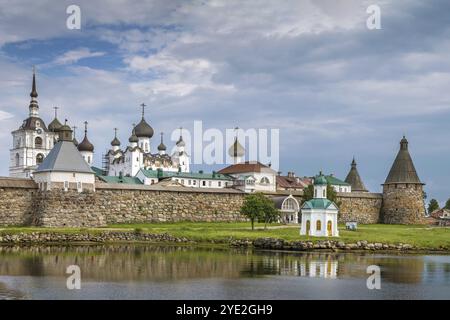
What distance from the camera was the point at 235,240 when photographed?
38.6 metres

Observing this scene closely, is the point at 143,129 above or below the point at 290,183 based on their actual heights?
above

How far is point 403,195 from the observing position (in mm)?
63188

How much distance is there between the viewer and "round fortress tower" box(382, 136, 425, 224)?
206 feet

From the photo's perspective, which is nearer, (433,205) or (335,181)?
(335,181)

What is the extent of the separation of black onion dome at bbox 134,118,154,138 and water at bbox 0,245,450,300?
5349 centimetres

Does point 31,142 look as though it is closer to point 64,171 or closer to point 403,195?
point 64,171

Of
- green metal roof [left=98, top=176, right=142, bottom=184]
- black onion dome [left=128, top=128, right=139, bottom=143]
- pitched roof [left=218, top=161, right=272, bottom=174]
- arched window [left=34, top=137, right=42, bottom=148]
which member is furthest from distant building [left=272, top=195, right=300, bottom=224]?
arched window [left=34, top=137, right=42, bottom=148]

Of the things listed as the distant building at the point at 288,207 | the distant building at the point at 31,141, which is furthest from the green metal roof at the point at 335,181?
the distant building at the point at 31,141

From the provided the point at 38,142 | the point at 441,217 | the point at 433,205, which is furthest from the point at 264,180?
the point at 433,205

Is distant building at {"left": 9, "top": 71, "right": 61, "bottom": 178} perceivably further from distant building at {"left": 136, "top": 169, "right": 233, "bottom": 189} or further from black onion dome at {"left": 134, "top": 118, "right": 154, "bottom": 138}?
distant building at {"left": 136, "top": 169, "right": 233, "bottom": 189}

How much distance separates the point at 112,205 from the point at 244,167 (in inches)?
1194

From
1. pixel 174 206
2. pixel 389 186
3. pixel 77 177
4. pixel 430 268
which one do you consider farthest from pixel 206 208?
pixel 430 268
